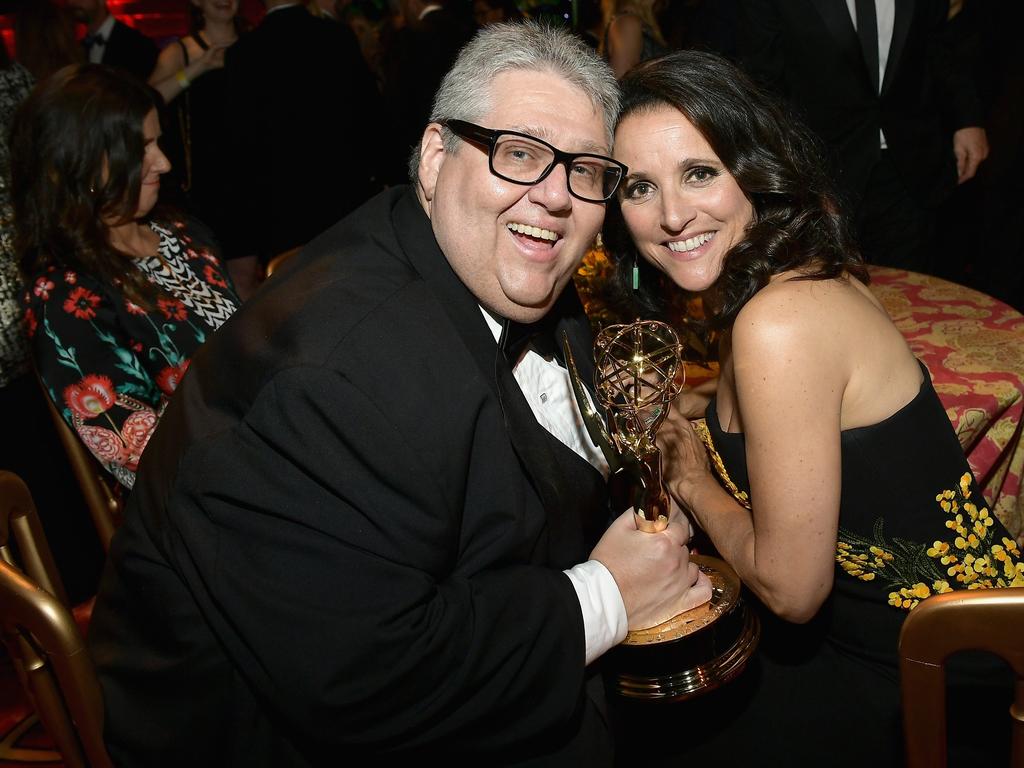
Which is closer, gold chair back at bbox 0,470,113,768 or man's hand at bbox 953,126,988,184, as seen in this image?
gold chair back at bbox 0,470,113,768

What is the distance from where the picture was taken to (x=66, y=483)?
9.84 ft

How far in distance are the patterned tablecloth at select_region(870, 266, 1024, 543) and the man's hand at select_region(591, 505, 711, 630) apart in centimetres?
99

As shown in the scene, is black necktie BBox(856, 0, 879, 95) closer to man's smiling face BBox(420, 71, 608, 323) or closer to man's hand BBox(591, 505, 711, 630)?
man's smiling face BBox(420, 71, 608, 323)

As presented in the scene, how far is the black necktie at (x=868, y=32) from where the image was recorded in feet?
11.2

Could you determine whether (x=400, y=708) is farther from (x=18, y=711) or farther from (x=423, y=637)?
(x=18, y=711)

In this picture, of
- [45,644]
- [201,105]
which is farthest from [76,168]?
[201,105]

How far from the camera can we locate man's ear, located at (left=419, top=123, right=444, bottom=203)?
1.61m

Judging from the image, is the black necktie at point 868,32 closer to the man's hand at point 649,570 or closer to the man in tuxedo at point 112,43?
the man's hand at point 649,570

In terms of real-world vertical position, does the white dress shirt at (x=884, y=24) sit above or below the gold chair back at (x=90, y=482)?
above

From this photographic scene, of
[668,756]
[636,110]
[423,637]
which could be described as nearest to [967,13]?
[636,110]

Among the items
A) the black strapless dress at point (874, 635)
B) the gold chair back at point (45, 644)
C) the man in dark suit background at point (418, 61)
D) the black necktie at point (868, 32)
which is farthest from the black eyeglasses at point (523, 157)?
the man in dark suit background at point (418, 61)

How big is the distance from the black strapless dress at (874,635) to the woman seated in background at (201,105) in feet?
12.1

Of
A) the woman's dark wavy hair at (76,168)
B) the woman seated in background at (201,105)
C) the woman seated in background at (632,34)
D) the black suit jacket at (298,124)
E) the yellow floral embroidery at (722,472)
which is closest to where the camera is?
the yellow floral embroidery at (722,472)

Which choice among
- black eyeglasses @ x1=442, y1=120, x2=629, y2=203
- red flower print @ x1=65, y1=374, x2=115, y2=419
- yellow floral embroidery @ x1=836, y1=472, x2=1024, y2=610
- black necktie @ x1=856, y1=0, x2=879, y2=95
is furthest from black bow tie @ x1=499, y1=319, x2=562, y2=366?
black necktie @ x1=856, y1=0, x2=879, y2=95
